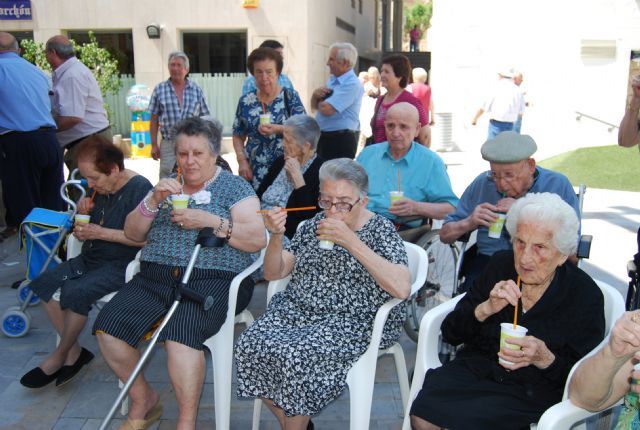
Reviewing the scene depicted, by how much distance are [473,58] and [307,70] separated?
329 centimetres

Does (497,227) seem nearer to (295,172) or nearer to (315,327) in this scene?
(315,327)

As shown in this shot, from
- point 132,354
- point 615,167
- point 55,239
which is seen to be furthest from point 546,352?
point 615,167

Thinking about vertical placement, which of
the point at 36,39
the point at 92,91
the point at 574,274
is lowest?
the point at 574,274

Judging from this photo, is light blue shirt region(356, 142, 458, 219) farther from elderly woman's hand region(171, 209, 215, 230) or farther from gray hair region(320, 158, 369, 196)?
elderly woman's hand region(171, 209, 215, 230)

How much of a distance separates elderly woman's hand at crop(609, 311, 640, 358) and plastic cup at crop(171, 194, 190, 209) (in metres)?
1.85

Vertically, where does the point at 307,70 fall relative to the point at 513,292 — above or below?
above

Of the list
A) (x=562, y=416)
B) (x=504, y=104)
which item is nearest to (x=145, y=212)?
(x=562, y=416)

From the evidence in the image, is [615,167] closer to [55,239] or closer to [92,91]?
[92,91]

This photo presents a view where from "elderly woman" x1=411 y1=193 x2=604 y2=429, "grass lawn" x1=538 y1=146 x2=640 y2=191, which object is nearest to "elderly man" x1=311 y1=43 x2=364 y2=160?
"elderly woman" x1=411 y1=193 x2=604 y2=429

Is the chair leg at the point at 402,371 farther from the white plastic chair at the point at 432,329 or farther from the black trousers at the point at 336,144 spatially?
the black trousers at the point at 336,144

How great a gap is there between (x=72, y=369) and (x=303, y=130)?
192 centimetres

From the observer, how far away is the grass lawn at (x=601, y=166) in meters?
9.34

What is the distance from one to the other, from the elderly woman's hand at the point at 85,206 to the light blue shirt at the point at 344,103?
240cm

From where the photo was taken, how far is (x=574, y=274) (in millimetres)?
2447
